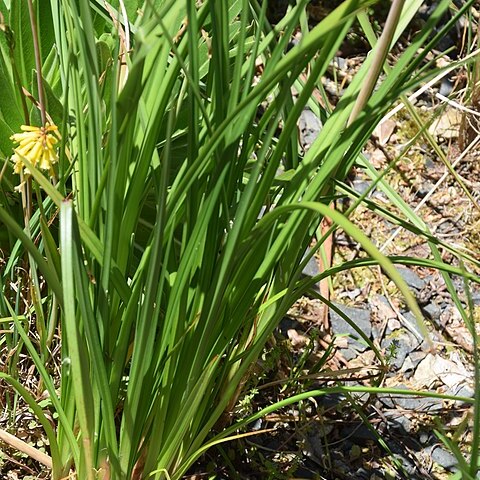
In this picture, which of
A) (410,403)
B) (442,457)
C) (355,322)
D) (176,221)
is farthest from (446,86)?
(176,221)

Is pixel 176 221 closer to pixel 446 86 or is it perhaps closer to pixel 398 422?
pixel 398 422

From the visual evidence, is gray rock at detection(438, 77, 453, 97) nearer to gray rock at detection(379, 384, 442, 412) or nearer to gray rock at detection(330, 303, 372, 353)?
gray rock at detection(330, 303, 372, 353)

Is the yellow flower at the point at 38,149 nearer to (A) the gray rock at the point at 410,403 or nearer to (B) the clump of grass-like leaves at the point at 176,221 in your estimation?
(B) the clump of grass-like leaves at the point at 176,221

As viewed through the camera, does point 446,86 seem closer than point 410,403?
No

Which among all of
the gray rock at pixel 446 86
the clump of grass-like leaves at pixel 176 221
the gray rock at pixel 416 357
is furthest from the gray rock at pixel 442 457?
the gray rock at pixel 446 86

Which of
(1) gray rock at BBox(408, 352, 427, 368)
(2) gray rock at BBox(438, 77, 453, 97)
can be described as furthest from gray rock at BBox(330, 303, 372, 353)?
(2) gray rock at BBox(438, 77, 453, 97)

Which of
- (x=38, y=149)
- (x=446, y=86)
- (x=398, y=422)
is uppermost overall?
(x=446, y=86)

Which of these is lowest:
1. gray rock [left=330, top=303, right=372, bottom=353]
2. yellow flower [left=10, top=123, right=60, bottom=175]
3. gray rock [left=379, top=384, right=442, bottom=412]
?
gray rock [left=379, top=384, right=442, bottom=412]

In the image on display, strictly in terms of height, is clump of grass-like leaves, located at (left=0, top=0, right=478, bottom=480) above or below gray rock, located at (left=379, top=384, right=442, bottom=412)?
above

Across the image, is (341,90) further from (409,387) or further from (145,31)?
(145,31)
